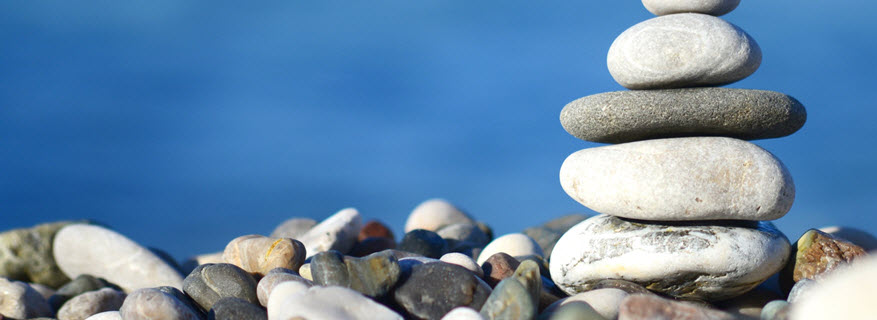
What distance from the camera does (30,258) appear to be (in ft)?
33.9

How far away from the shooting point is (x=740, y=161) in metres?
5.40

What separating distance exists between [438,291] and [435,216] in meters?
7.83

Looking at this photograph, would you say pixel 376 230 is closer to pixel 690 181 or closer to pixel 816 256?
pixel 690 181

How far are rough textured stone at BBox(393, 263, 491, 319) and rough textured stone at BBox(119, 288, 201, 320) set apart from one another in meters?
1.64

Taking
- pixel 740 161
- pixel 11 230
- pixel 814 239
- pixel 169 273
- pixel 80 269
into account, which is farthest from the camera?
pixel 11 230

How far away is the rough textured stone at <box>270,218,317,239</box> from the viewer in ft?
36.0

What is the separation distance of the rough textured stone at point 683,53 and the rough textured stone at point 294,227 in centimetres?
652

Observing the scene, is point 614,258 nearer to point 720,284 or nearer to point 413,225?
point 720,284

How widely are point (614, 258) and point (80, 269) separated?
778cm

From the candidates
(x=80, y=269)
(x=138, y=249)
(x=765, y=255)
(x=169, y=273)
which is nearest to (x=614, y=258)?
(x=765, y=255)

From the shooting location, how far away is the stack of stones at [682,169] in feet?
17.4

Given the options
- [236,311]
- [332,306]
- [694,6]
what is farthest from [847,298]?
[236,311]

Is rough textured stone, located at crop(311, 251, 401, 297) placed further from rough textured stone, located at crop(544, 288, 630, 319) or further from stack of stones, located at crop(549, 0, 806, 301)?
stack of stones, located at crop(549, 0, 806, 301)

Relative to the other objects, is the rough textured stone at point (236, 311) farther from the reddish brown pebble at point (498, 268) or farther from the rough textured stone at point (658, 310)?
the rough textured stone at point (658, 310)
